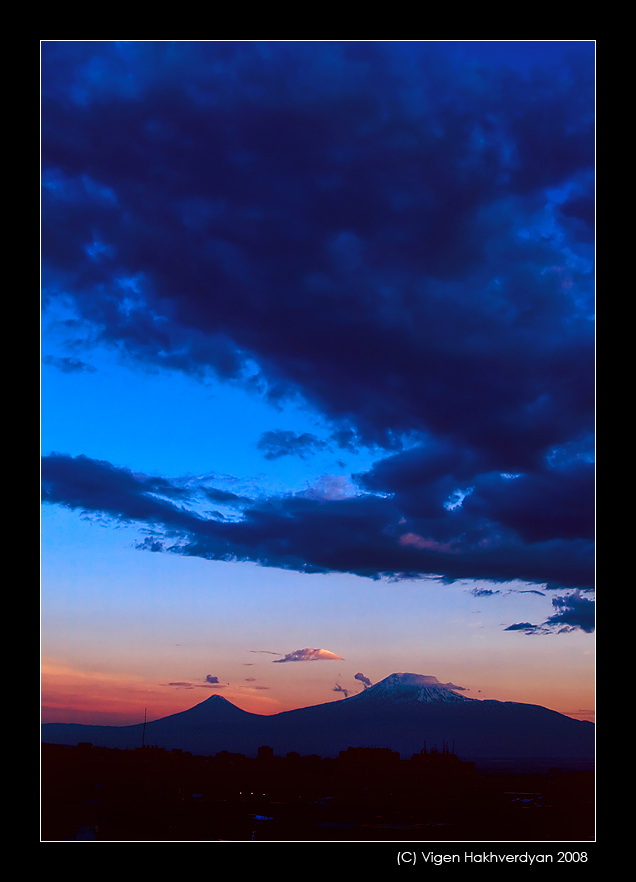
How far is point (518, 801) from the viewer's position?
92.6ft

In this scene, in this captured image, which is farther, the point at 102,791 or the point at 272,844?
the point at 102,791

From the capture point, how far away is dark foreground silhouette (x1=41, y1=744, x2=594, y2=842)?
75.7 feet

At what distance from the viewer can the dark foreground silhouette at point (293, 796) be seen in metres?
23.1

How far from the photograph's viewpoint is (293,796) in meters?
30.0
